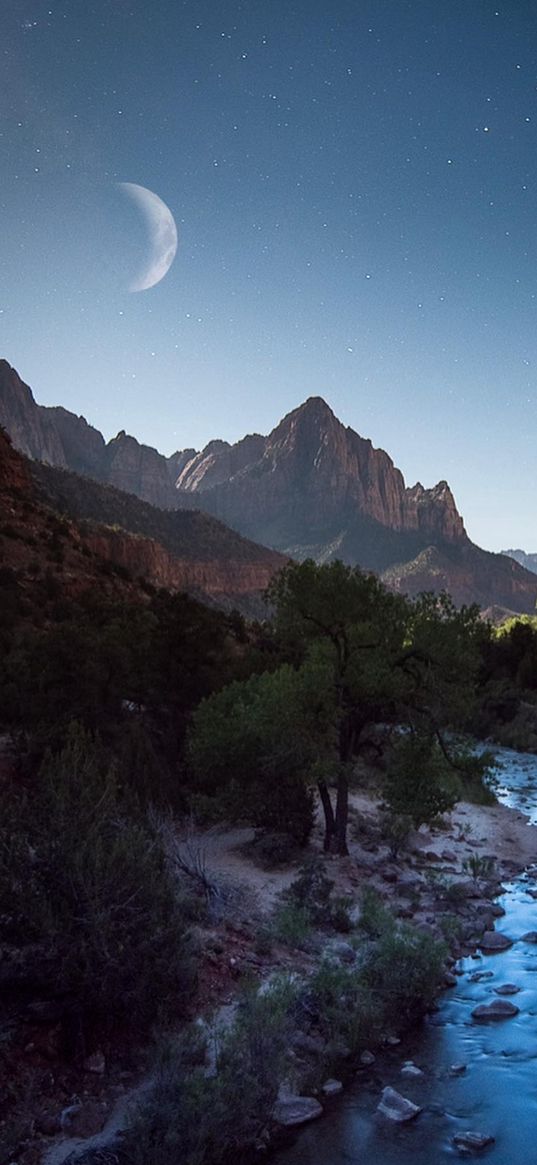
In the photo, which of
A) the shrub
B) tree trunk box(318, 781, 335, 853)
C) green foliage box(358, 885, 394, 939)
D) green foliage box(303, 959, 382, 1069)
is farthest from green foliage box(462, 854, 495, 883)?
green foliage box(303, 959, 382, 1069)

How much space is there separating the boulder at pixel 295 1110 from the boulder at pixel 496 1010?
3410 millimetres

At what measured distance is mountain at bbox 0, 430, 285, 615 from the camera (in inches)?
1795

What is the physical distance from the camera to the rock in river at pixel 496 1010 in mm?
10742

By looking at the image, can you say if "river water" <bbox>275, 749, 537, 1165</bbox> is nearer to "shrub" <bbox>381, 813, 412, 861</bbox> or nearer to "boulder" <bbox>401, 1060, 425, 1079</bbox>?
"boulder" <bbox>401, 1060, 425, 1079</bbox>

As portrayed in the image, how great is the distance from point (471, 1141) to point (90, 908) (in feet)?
15.1

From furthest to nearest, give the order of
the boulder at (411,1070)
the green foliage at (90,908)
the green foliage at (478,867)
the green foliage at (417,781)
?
the green foliage at (478,867) → the green foliage at (417,781) → the boulder at (411,1070) → the green foliage at (90,908)

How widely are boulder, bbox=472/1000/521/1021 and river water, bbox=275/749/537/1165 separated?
0.10 m

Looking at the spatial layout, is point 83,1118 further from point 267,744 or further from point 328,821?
point 328,821

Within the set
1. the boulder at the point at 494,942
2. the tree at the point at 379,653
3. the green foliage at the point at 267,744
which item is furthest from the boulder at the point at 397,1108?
the green foliage at the point at 267,744

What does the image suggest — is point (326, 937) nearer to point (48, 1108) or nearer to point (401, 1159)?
Result: point (401, 1159)

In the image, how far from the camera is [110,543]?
254ft

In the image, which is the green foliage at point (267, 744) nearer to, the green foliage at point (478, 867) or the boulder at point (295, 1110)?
the green foliage at point (478, 867)

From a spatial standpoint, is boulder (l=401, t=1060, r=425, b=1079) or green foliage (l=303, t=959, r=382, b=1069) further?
green foliage (l=303, t=959, r=382, b=1069)

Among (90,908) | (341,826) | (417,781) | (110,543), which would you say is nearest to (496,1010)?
(417,781)
